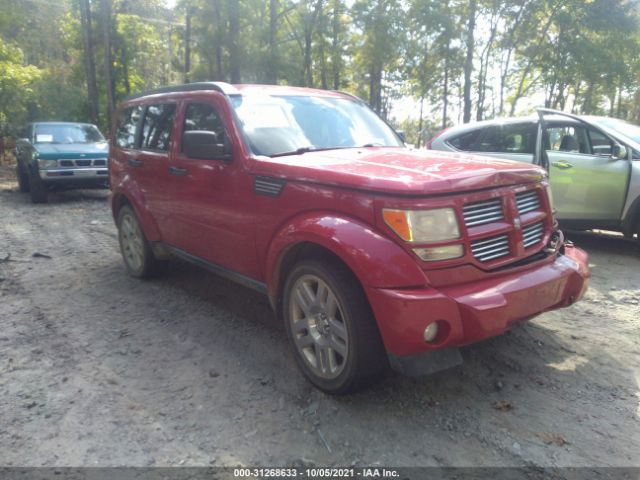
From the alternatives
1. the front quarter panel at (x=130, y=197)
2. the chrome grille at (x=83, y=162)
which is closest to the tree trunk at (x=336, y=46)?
the chrome grille at (x=83, y=162)

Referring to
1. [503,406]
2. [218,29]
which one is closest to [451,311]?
[503,406]

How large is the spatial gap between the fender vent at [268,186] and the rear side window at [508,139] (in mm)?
4718

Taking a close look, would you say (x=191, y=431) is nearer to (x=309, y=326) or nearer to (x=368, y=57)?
(x=309, y=326)

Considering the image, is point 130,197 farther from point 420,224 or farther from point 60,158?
point 60,158

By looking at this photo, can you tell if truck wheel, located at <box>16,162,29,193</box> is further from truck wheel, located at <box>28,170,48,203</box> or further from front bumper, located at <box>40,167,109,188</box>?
front bumper, located at <box>40,167,109,188</box>

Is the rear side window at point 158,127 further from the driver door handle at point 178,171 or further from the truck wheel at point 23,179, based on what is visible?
the truck wheel at point 23,179

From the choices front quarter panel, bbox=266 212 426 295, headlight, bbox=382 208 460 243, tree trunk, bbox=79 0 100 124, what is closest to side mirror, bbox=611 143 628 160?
headlight, bbox=382 208 460 243

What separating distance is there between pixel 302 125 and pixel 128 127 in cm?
246

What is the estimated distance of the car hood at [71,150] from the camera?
11.1 metres

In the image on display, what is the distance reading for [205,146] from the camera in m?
3.54

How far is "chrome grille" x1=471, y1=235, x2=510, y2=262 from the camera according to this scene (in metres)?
2.78

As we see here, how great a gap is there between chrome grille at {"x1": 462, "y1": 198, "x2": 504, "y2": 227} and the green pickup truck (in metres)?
10.3

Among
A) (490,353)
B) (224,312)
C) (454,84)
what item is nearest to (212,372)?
(224,312)

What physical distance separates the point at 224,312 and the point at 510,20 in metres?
21.2
